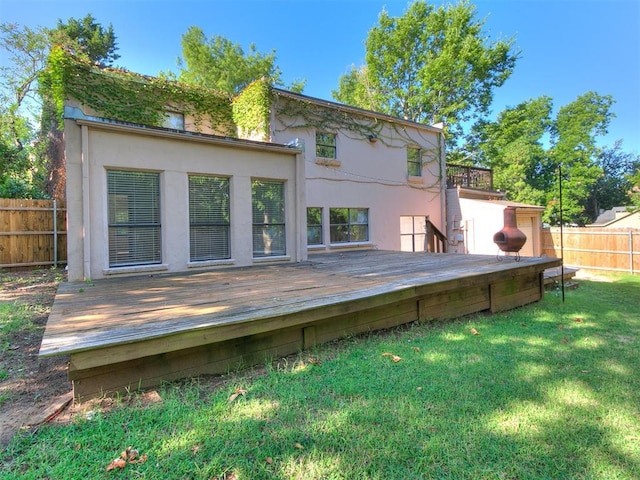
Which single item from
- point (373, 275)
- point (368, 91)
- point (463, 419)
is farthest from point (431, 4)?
point (463, 419)

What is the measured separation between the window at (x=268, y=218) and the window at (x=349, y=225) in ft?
12.0

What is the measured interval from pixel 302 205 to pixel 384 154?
6.14 m

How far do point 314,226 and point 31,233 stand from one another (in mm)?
8067

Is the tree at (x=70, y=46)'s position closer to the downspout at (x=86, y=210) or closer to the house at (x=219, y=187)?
the house at (x=219, y=187)

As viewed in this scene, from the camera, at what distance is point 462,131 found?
21.4 m

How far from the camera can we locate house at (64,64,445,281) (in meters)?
5.21

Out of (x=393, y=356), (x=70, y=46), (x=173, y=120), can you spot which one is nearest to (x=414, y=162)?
(x=173, y=120)

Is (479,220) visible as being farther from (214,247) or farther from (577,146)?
(577,146)

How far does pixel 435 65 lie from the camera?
19.4 meters

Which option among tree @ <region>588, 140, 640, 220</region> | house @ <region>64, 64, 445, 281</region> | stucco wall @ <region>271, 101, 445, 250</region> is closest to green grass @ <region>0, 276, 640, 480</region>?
house @ <region>64, 64, 445, 281</region>

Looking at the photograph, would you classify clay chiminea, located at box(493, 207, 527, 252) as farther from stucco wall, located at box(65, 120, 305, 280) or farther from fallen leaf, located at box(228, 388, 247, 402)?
fallen leaf, located at box(228, 388, 247, 402)

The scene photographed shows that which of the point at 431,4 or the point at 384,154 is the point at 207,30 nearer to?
the point at 431,4

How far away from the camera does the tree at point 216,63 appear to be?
69.6ft

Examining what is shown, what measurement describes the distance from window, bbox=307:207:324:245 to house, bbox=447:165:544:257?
21.5ft
